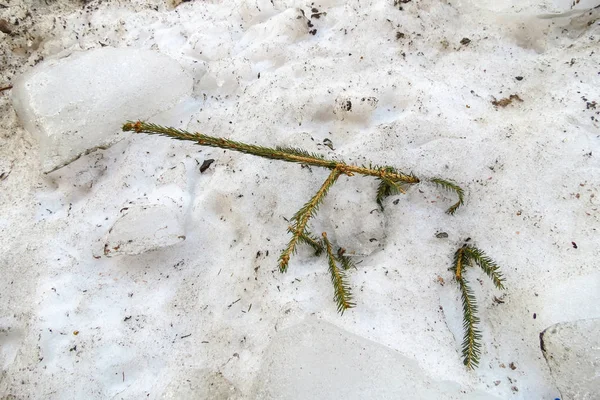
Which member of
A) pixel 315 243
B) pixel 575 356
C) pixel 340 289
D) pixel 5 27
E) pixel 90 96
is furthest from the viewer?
pixel 5 27

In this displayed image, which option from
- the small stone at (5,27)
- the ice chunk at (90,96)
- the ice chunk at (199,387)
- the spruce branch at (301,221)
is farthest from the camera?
the small stone at (5,27)

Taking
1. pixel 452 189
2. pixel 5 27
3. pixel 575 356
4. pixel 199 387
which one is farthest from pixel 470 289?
pixel 5 27

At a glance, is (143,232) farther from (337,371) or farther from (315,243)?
(337,371)

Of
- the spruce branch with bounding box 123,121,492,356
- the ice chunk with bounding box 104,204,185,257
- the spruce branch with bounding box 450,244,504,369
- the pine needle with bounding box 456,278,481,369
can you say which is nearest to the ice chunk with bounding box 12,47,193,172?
the ice chunk with bounding box 104,204,185,257

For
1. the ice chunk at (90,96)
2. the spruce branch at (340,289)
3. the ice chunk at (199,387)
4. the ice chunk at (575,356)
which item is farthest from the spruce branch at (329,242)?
the ice chunk at (90,96)

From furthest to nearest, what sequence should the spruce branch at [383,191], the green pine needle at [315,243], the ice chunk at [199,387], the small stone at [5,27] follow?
the small stone at [5,27]
the spruce branch at [383,191]
the green pine needle at [315,243]
the ice chunk at [199,387]

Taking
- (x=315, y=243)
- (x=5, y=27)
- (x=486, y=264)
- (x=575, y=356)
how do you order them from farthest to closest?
(x=5, y=27)
(x=315, y=243)
(x=486, y=264)
(x=575, y=356)

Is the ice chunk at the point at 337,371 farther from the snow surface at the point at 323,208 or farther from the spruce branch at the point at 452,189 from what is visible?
the spruce branch at the point at 452,189
